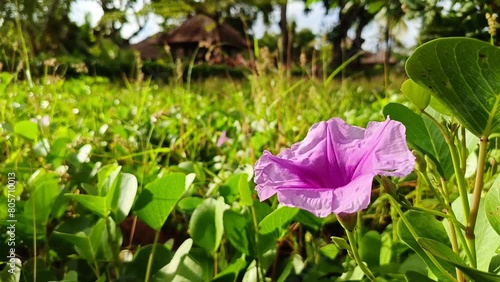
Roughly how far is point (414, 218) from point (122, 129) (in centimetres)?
100

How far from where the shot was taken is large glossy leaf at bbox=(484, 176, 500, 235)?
1.56 ft

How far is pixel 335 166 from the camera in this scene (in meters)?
0.53

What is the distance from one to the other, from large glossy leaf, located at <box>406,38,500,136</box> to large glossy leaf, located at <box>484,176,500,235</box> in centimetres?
6

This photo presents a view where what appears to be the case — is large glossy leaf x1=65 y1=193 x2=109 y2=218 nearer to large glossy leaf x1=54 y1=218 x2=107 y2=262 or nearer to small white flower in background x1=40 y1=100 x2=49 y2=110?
large glossy leaf x1=54 y1=218 x2=107 y2=262

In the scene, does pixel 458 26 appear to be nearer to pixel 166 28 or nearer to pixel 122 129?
pixel 122 129

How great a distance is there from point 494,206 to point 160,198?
0.41m

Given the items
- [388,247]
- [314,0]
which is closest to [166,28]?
[314,0]

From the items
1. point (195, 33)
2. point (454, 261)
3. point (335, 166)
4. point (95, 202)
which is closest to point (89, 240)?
point (95, 202)

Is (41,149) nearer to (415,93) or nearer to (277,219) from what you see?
(277,219)

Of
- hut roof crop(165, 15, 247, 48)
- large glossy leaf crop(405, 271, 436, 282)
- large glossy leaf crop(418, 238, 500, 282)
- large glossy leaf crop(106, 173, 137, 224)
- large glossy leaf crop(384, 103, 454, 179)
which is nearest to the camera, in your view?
large glossy leaf crop(418, 238, 500, 282)

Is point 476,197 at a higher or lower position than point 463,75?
lower

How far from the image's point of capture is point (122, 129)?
1451 millimetres

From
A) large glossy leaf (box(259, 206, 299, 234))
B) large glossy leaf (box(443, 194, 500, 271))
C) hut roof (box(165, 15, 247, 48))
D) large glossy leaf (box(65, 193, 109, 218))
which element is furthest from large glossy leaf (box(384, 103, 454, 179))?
hut roof (box(165, 15, 247, 48))

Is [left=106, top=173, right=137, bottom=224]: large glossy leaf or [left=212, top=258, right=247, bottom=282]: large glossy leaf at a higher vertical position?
[left=106, top=173, right=137, bottom=224]: large glossy leaf
